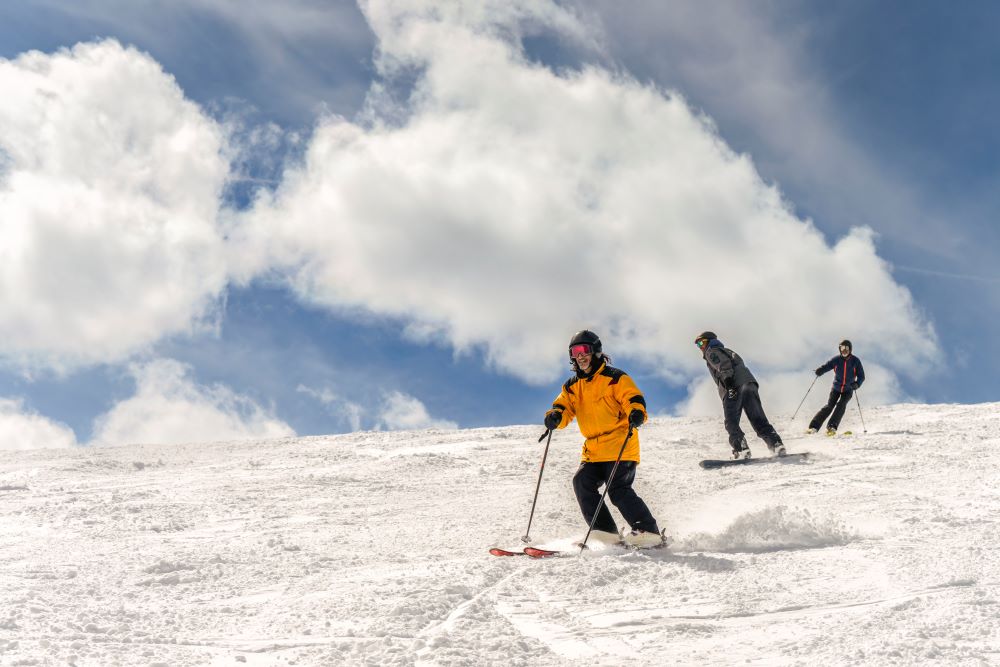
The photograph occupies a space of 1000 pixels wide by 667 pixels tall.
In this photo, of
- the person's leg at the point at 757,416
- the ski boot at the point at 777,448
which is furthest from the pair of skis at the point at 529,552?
the person's leg at the point at 757,416

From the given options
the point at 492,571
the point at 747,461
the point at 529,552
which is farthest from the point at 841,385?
the point at 492,571

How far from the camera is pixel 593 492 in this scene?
7238mm

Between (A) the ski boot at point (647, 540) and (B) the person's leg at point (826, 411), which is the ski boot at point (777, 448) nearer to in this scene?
(B) the person's leg at point (826, 411)

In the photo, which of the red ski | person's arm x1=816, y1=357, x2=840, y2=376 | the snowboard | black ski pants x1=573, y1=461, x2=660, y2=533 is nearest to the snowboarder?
black ski pants x1=573, y1=461, x2=660, y2=533

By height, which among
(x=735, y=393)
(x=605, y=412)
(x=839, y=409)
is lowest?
(x=605, y=412)

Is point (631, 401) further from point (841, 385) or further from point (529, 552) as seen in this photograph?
point (841, 385)

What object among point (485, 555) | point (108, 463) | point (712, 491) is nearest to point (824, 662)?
point (485, 555)

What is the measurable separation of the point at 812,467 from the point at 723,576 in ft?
21.1

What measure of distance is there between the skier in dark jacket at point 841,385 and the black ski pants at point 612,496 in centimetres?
1067

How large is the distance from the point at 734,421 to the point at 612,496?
22.3 ft

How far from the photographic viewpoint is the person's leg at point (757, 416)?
13.0 meters

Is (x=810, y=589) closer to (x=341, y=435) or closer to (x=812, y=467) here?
(x=812, y=467)

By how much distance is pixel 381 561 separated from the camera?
20.7 ft

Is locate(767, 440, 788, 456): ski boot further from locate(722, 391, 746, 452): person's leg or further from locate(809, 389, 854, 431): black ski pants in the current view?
locate(809, 389, 854, 431): black ski pants
